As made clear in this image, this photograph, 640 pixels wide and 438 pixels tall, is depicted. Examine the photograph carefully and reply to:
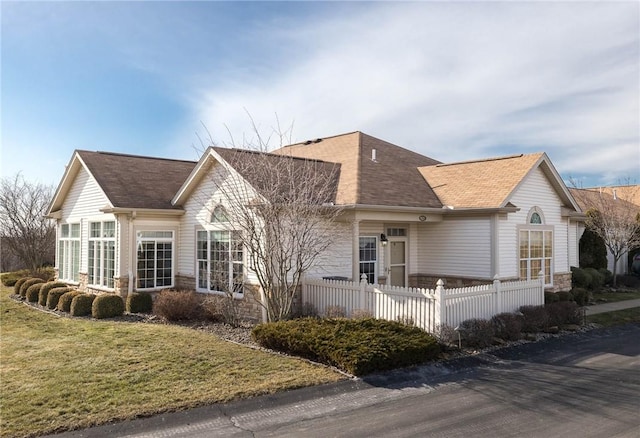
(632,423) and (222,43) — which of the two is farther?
(222,43)

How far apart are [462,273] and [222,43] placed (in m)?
10.4

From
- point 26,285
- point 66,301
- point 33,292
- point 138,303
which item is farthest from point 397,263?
point 26,285

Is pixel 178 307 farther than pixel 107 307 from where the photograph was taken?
No

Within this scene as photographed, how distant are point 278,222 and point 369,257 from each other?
482 cm

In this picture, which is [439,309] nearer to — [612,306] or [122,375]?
[122,375]

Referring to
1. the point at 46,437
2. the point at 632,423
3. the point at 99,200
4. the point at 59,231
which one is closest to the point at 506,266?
the point at 632,423

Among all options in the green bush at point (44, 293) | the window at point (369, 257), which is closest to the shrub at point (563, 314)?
the window at point (369, 257)

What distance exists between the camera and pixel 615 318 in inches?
599

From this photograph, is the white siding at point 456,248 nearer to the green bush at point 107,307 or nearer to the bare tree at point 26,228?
the green bush at point 107,307

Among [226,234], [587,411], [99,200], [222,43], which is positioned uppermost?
[222,43]

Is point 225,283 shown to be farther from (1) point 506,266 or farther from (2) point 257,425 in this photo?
(1) point 506,266

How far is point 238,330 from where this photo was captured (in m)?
12.7

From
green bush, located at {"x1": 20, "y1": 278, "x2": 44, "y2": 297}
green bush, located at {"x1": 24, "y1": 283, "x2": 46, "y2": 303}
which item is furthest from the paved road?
green bush, located at {"x1": 20, "y1": 278, "x2": 44, "y2": 297}

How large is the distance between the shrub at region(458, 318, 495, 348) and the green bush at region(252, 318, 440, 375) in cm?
135
